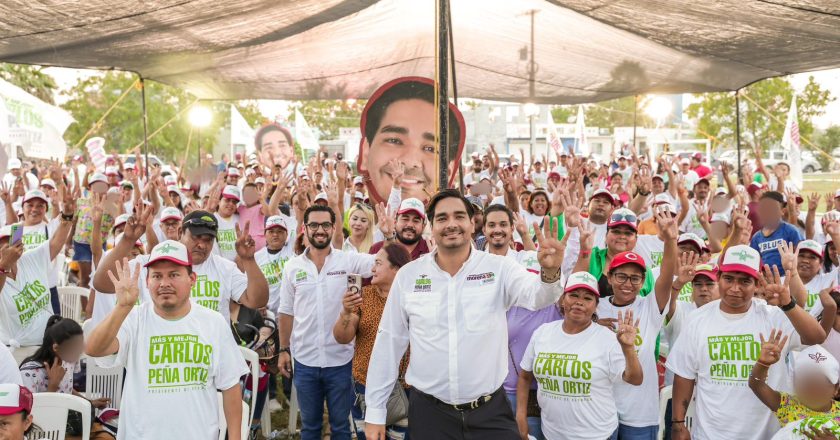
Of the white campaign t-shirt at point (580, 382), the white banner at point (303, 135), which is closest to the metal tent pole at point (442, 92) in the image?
the white campaign t-shirt at point (580, 382)

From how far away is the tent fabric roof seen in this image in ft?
19.7

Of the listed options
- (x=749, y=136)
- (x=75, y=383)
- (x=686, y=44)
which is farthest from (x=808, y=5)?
(x=749, y=136)

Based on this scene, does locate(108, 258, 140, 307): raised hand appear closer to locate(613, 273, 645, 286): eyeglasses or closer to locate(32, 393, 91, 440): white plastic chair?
locate(32, 393, 91, 440): white plastic chair

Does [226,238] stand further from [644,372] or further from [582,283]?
[644,372]

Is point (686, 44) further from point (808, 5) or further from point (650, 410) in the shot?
point (650, 410)

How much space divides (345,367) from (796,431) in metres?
2.85

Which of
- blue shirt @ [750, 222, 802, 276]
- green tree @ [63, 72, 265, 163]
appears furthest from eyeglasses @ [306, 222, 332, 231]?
green tree @ [63, 72, 265, 163]

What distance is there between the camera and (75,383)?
17.1 feet

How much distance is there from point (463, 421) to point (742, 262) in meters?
1.85

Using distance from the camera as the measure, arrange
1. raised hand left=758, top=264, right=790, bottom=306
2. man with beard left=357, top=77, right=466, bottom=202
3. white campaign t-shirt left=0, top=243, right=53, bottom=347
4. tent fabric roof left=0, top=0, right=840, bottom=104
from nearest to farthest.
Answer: raised hand left=758, top=264, right=790, bottom=306
white campaign t-shirt left=0, top=243, right=53, bottom=347
tent fabric roof left=0, top=0, right=840, bottom=104
man with beard left=357, top=77, right=466, bottom=202

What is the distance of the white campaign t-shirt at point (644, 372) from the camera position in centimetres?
406

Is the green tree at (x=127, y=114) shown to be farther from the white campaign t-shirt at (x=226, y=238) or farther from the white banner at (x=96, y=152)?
the white campaign t-shirt at (x=226, y=238)

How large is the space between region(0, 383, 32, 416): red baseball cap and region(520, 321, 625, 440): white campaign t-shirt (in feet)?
8.67

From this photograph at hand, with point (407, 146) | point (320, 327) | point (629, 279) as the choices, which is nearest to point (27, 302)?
point (320, 327)
